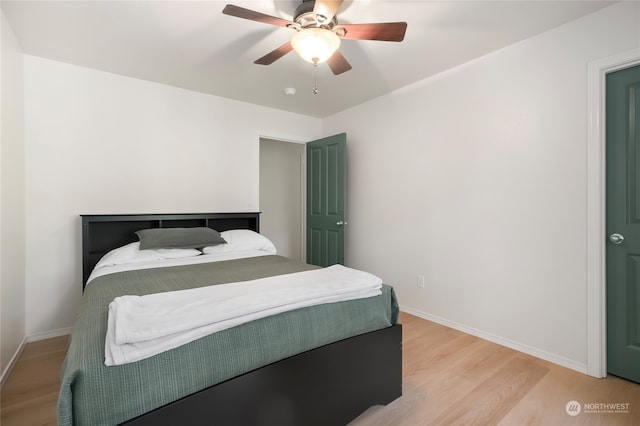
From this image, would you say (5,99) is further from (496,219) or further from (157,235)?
(496,219)

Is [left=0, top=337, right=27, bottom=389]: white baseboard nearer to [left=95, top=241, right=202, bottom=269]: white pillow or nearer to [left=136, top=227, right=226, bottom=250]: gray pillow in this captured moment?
[left=95, top=241, right=202, bottom=269]: white pillow

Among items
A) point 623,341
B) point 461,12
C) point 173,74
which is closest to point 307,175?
point 173,74

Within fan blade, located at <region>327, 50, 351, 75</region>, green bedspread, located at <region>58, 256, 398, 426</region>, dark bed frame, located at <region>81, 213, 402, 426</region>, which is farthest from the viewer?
fan blade, located at <region>327, 50, 351, 75</region>

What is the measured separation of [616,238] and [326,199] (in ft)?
8.68

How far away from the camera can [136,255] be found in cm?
229

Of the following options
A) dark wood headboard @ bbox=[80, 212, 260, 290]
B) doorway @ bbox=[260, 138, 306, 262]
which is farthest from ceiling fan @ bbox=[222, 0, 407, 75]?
doorway @ bbox=[260, 138, 306, 262]

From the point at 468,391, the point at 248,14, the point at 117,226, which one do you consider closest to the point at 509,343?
the point at 468,391

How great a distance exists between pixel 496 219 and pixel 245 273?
2.00 meters

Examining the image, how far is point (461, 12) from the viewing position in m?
1.91

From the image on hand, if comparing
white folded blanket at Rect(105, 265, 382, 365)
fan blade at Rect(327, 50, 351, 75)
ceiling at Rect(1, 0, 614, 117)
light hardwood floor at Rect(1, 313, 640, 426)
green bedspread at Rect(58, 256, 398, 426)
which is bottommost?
light hardwood floor at Rect(1, 313, 640, 426)

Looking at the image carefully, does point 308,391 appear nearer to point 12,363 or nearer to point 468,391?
point 468,391

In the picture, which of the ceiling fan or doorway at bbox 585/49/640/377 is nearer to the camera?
the ceiling fan

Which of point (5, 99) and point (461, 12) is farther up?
point (461, 12)

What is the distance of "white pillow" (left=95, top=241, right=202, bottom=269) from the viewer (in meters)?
2.20
